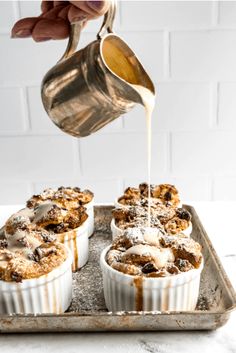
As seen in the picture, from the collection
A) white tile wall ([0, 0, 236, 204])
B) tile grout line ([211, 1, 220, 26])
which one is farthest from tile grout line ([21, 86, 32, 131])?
tile grout line ([211, 1, 220, 26])

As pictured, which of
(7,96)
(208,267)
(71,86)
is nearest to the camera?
(71,86)

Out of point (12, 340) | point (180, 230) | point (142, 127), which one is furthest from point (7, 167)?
point (12, 340)

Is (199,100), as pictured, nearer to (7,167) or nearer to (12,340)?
(7,167)

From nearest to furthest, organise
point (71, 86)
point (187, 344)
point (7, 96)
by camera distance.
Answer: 1. point (187, 344)
2. point (71, 86)
3. point (7, 96)

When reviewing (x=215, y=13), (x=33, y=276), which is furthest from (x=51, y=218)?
(x=215, y=13)

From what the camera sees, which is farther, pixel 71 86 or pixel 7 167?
pixel 7 167

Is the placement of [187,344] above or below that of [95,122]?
below
